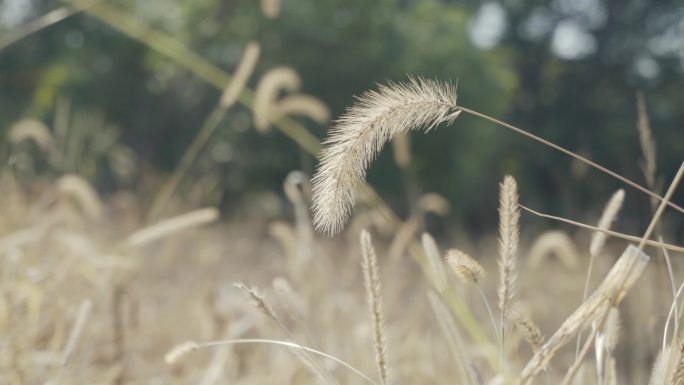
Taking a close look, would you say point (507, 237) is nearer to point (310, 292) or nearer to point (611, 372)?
point (611, 372)

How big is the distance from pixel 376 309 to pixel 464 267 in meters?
0.10

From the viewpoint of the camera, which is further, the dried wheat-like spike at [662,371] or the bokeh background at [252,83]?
the bokeh background at [252,83]

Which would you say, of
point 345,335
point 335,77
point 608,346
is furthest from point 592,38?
point 608,346

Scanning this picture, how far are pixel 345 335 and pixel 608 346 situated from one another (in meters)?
2.11

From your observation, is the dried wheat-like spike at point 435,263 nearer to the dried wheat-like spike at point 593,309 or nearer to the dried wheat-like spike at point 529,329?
the dried wheat-like spike at point 529,329

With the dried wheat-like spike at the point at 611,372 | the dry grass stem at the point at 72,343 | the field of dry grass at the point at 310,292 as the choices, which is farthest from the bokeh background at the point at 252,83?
the dried wheat-like spike at the point at 611,372

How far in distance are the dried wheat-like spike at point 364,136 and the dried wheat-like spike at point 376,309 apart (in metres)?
0.09

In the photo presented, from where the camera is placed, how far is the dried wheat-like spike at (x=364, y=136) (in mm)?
821

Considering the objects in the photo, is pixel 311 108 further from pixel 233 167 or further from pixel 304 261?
pixel 233 167

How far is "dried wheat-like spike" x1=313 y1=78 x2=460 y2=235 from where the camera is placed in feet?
2.69

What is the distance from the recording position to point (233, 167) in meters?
11.7

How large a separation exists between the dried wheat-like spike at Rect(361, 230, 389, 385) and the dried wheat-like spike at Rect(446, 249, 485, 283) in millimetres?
85

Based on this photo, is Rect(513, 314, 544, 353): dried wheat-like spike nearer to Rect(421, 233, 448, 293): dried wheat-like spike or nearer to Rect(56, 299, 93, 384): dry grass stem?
Rect(421, 233, 448, 293): dried wheat-like spike

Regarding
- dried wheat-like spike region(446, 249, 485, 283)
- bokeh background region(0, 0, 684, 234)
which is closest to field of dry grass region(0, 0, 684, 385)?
dried wheat-like spike region(446, 249, 485, 283)
